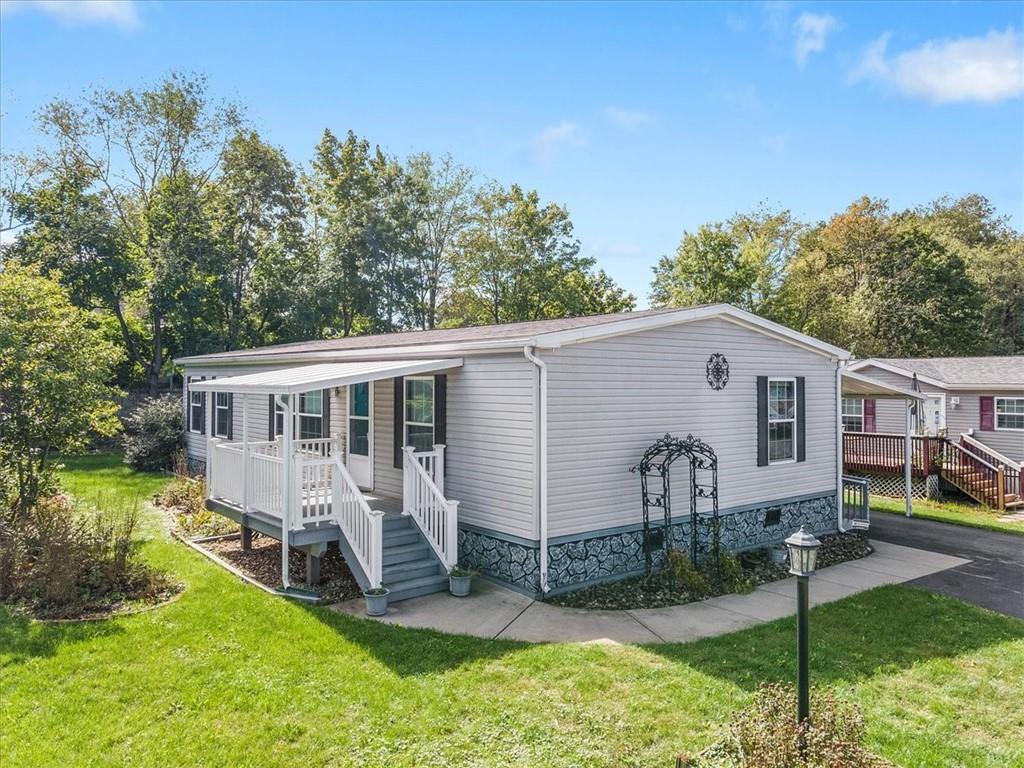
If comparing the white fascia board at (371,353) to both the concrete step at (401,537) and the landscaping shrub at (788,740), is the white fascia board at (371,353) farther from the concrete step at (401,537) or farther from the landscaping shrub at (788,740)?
the landscaping shrub at (788,740)

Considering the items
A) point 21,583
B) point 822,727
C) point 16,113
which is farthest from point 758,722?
point 16,113

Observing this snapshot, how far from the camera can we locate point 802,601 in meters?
4.11

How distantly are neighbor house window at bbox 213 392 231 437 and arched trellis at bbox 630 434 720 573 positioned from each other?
10.6 m

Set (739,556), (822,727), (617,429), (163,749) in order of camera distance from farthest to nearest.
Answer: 1. (739,556)
2. (617,429)
3. (163,749)
4. (822,727)

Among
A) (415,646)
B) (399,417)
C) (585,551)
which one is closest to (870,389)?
(585,551)

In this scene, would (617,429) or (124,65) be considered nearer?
(617,429)

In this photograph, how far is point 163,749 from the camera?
4.36 m

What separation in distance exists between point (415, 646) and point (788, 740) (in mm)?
3554

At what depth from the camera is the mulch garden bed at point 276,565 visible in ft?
26.1

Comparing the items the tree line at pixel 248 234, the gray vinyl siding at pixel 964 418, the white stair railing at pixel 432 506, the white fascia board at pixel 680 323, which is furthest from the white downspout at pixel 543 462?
the tree line at pixel 248 234

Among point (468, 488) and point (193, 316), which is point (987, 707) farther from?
point (193, 316)

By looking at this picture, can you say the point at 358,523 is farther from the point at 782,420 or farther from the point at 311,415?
the point at 782,420

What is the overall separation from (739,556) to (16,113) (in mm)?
30635

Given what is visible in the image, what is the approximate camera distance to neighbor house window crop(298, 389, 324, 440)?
11641 millimetres
